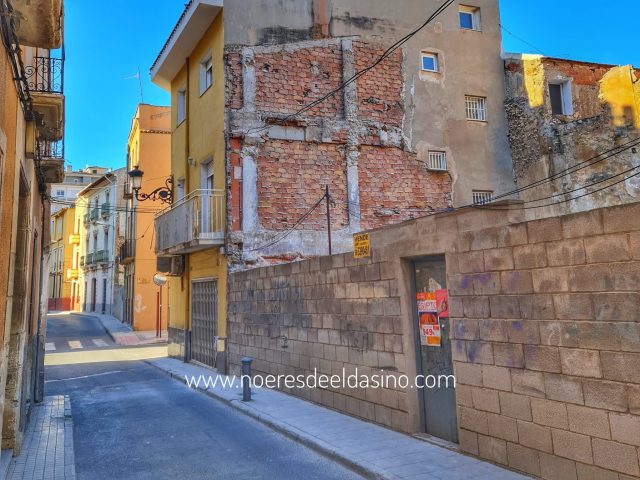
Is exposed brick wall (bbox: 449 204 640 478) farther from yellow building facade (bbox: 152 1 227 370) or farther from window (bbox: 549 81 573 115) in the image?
window (bbox: 549 81 573 115)

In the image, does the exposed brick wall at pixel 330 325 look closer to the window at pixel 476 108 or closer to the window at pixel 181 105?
the window at pixel 181 105

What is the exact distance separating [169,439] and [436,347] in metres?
4.03

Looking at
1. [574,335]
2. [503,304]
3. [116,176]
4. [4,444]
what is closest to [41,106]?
[4,444]

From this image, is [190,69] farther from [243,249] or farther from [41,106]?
[41,106]

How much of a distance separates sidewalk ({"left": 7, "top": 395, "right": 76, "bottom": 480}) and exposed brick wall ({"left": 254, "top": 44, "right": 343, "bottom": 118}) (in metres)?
8.33

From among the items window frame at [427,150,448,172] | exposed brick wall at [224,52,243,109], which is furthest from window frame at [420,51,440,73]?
exposed brick wall at [224,52,243,109]

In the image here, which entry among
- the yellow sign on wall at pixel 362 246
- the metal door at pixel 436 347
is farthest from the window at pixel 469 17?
the metal door at pixel 436 347

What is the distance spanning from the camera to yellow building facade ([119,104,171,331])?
88.4ft

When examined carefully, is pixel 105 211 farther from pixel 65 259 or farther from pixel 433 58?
pixel 433 58

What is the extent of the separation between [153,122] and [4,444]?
80.3 ft

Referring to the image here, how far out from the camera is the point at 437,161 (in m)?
14.6

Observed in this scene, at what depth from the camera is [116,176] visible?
3438cm

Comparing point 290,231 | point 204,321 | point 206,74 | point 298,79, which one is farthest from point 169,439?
point 206,74

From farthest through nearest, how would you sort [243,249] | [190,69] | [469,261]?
[190,69], [243,249], [469,261]
